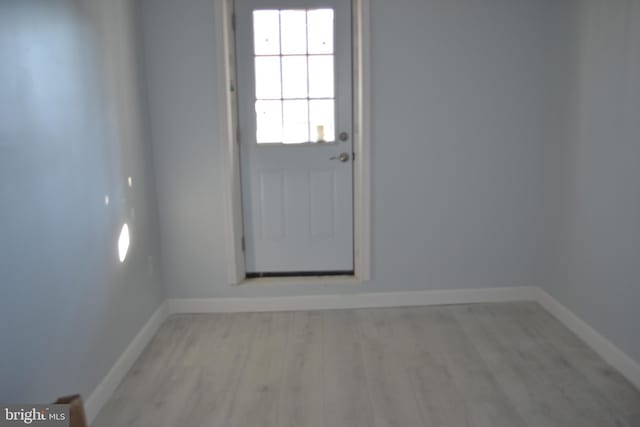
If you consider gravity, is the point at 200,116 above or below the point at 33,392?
above

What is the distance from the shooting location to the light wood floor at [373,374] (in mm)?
2402

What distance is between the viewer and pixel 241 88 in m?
3.60

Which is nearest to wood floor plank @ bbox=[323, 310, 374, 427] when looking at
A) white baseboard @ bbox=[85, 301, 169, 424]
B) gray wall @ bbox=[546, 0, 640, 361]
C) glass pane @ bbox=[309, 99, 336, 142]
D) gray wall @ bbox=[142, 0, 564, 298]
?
gray wall @ bbox=[142, 0, 564, 298]

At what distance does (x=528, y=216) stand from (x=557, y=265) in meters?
0.38

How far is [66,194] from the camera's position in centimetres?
221

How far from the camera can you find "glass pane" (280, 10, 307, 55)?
139 inches

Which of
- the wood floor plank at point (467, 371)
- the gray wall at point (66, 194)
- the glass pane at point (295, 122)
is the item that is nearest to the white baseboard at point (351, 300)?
the wood floor plank at point (467, 371)

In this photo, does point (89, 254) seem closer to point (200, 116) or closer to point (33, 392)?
point (33, 392)

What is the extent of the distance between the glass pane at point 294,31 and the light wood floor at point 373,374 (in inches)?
69.4

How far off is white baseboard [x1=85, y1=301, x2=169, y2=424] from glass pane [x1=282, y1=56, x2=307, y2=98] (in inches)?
64.8

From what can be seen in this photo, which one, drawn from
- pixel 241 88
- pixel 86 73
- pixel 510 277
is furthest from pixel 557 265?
pixel 86 73

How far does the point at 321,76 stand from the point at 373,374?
1944 mm

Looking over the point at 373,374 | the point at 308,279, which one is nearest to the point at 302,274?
the point at 308,279

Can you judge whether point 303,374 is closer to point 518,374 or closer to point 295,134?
point 518,374
